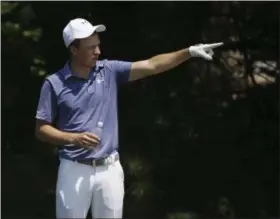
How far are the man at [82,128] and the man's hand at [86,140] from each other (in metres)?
0.02

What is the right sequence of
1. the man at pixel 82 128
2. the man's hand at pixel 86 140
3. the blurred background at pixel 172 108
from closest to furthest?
the man's hand at pixel 86 140
the man at pixel 82 128
the blurred background at pixel 172 108

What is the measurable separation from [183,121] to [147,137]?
0.35 m

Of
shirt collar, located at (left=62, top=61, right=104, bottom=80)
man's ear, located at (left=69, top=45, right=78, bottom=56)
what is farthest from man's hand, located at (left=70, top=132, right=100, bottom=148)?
man's ear, located at (left=69, top=45, right=78, bottom=56)

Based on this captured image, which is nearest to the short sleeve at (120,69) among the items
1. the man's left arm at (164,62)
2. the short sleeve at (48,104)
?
the man's left arm at (164,62)

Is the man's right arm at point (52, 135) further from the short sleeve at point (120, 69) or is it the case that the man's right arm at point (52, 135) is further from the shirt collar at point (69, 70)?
the short sleeve at point (120, 69)

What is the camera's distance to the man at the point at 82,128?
4.00 meters

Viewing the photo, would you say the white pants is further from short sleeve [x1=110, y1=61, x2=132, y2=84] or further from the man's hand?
short sleeve [x1=110, y1=61, x2=132, y2=84]

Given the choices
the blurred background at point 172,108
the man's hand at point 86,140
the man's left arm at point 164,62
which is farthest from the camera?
the blurred background at point 172,108

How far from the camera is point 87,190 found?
400 centimetres

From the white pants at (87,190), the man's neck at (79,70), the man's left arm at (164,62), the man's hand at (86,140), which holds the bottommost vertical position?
the white pants at (87,190)

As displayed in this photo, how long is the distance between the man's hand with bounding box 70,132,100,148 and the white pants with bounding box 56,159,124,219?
0.14 m

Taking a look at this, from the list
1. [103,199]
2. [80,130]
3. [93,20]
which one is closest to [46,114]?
[80,130]

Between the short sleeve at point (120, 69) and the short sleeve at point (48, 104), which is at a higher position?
the short sleeve at point (120, 69)

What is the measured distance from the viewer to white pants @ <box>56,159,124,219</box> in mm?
3996
